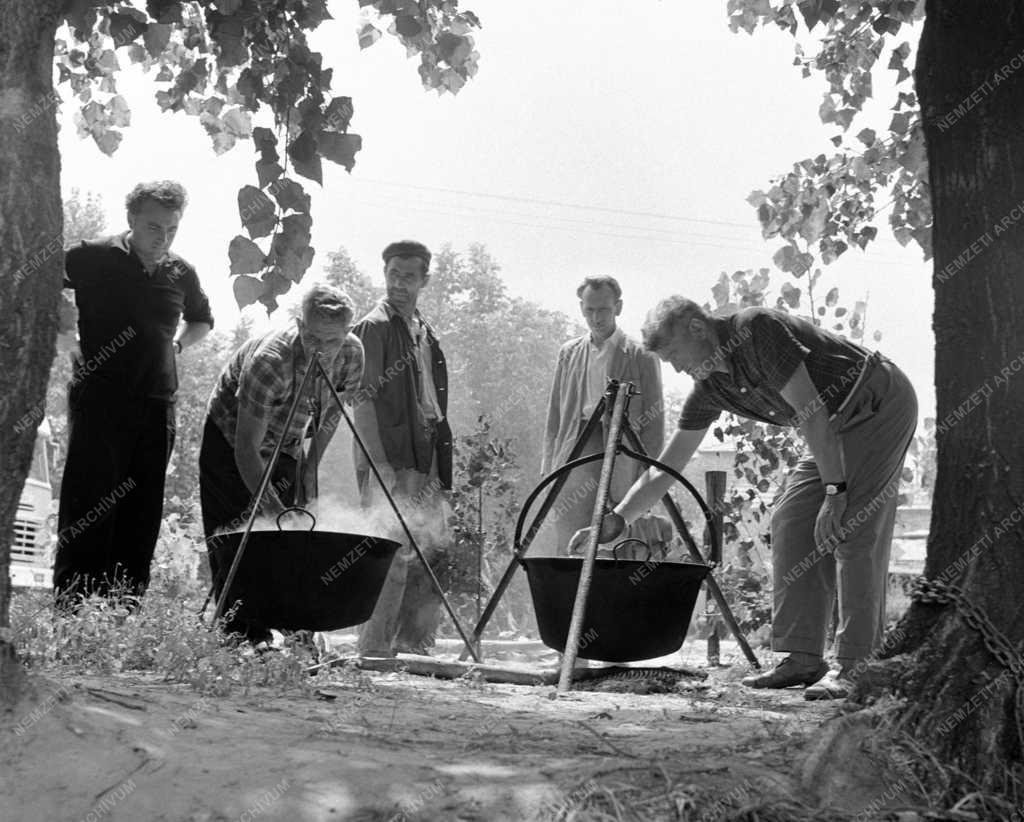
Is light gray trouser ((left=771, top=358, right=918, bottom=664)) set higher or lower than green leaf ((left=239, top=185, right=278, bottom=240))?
lower

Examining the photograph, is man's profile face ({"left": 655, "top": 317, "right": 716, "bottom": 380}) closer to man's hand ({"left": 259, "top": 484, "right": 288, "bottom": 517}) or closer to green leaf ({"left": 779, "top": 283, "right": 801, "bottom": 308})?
man's hand ({"left": 259, "top": 484, "right": 288, "bottom": 517})

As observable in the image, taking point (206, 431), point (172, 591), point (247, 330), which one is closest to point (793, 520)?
point (206, 431)

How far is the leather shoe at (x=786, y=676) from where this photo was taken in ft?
14.0

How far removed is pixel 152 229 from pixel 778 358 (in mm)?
2417

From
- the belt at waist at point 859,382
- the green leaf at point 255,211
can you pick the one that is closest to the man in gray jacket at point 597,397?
the belt at waist at point 859,382

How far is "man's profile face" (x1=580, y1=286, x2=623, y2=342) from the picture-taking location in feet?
17.9

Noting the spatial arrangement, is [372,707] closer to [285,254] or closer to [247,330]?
[285,254]

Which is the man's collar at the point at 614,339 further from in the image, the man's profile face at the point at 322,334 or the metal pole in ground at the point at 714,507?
the man's profile face at the point at 322,334

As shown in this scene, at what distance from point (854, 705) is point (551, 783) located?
0.80m

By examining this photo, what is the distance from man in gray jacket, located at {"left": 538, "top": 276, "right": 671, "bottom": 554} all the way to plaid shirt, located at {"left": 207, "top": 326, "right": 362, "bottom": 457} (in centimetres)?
119

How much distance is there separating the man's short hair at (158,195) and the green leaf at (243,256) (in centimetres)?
53

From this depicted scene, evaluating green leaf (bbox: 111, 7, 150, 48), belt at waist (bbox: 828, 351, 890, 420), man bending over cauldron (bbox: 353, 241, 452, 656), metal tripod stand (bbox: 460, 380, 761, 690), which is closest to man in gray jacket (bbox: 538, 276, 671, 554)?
man bending over cauldron (bbox: 353, 241, 452, 656)

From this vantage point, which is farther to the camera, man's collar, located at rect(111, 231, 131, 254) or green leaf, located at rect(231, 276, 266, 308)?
man's collar, located at rect(111, 231, 131, 254)

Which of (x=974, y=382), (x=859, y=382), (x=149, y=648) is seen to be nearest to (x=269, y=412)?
(x=149, y=648)
